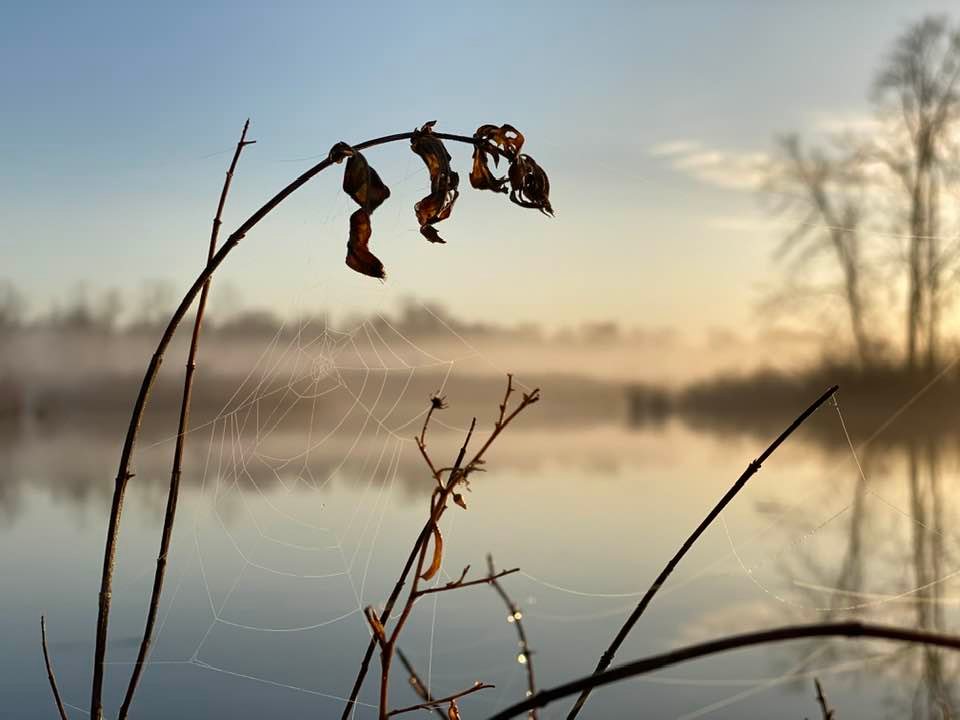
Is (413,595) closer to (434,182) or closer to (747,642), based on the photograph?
(747,642)

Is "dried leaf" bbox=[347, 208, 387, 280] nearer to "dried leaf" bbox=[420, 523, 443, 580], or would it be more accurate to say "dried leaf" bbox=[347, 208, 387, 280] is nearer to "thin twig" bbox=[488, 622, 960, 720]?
"dried leaf" bbox=[420, 523, 443, 580]

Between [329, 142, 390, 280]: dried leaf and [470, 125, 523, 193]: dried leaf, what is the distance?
123 millimetres

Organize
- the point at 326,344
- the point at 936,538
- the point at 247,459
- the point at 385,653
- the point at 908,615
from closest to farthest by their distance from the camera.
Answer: the point at 385,653
the point at 247,459
the point at 326,344
the point at 908,615
the point at 936,538

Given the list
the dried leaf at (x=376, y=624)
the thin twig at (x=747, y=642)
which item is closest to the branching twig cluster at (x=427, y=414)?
the dried leaf at (x=376, y=624)

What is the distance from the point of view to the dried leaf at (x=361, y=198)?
35.4 inches

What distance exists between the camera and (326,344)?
2.08 m

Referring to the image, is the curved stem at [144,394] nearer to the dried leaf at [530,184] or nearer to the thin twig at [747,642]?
the dried leaf at [530,184]

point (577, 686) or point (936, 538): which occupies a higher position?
point (577, 686)

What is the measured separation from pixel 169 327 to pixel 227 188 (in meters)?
0.23

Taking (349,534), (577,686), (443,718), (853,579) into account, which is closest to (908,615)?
(853,579)

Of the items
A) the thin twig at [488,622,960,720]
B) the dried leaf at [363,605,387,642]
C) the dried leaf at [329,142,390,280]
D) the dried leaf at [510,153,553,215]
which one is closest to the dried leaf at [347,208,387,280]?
the dried leaf at [329,142,390,280]

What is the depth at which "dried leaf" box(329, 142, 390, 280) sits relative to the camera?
900mm

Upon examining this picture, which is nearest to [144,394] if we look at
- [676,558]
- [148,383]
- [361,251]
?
[148,383]

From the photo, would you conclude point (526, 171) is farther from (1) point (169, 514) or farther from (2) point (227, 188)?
(1) point (169, 514)
